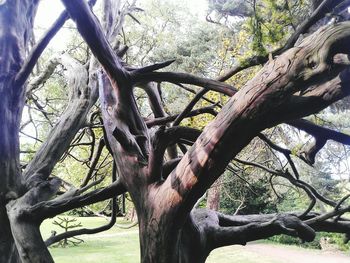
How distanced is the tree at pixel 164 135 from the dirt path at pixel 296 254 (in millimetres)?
10859

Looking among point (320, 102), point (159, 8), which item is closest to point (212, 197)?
point (159, 8)

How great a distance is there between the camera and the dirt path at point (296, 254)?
13.0 metres

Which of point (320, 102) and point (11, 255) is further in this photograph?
point (11, 255)

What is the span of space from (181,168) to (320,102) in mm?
784

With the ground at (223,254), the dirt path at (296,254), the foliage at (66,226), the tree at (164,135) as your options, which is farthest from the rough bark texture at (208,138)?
the dirt path at (296,254)

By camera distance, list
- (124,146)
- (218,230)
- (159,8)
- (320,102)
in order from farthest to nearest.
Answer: (159,8) → (218,230) → (124,146) → (320,102)

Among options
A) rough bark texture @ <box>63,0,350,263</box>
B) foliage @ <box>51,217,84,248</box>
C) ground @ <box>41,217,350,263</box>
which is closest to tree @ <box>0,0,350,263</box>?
rough bark texture @ <box>63,0,350,263</box>

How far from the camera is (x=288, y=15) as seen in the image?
8.21 ft

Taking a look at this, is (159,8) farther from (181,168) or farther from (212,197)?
(181,168)

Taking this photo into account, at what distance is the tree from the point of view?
5.84 ft

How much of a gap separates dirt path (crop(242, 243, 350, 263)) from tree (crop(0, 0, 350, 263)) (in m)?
10.9

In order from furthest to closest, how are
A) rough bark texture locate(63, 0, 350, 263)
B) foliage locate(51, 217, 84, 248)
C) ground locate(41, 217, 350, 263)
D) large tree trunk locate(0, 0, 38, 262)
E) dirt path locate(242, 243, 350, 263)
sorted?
dirt path locate(242, 243, 350, 263) → ground locate(41, 217, 350, 263) → foliage locate(51, 217, 84, 248) → large tree trunk locate(0, 0, 38, 262) → rough bark texture locate(63, 0, 350, 263)

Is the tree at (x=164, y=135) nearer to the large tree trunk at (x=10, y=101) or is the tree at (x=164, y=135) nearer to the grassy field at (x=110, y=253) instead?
the large tree trunk at (x=10, y=101)

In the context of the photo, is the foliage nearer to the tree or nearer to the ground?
the ground
